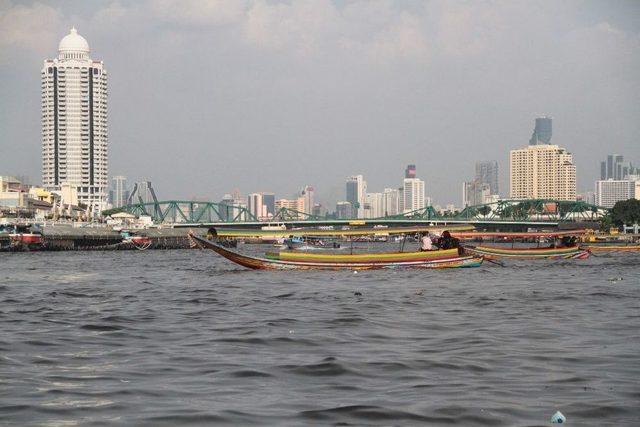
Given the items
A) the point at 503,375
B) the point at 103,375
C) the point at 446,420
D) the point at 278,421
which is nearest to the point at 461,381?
the point at 503,375

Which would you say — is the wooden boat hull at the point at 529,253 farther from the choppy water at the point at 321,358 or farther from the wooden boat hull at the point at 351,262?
the choppy water at the point at 321,358

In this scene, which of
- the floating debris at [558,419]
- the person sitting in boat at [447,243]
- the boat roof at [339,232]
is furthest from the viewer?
the person sitting in boat at [447,243]

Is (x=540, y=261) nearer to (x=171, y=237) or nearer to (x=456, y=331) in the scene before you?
(x=456, y=331)

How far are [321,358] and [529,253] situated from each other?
44124 millimetres

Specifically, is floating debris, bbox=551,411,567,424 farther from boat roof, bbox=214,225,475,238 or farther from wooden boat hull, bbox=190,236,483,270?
boat roof, bbox=214,225,475,238

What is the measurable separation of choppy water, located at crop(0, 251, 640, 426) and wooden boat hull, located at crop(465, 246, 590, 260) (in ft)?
87.5

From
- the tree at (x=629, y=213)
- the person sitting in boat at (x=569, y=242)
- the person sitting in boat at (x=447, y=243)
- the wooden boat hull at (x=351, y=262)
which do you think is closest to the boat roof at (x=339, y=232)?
the person sitting in boat at (x=447, y=243)

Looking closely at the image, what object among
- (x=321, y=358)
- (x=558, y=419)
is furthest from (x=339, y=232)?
(x=558, y=419)

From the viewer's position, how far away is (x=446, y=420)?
10.9 metres

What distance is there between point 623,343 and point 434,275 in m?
22.7

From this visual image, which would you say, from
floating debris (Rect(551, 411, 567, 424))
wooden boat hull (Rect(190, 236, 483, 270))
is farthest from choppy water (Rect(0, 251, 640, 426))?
wooden boat hull (Rect(190, 236, 483, 270))

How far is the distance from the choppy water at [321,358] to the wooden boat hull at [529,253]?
26.7 m

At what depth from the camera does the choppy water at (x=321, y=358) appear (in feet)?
37.3

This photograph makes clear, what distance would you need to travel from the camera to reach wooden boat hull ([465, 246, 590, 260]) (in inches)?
2253
